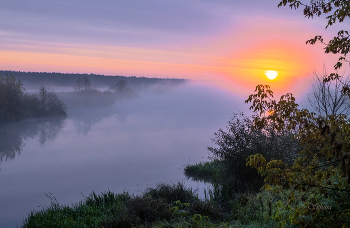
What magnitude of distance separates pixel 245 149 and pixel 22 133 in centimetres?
4153

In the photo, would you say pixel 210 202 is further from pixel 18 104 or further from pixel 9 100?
pixel 18 104

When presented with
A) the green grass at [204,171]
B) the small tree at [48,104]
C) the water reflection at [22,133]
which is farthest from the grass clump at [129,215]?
the small tree at [48,104]

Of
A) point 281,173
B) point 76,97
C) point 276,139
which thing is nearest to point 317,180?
point 281,173

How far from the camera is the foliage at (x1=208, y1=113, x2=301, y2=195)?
12.2m

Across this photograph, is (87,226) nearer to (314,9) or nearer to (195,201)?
(195,201)

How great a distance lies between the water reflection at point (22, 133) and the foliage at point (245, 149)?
24.3 meters

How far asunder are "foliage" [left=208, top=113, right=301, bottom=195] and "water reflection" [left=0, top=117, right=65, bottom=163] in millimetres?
24295

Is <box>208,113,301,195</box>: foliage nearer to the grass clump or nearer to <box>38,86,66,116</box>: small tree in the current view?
the grass clump

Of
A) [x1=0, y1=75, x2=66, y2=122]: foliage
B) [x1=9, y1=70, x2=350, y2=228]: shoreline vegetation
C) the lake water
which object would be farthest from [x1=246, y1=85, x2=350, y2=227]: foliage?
[x1=0, y1=75, x2=66, y2=122]: foliage

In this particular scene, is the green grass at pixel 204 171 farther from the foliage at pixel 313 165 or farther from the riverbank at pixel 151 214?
the foliage at pixel 313 165

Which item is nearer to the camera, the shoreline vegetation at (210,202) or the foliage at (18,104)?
the shoreline vegetation at (210,202)

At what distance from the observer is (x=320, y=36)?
17.7ft

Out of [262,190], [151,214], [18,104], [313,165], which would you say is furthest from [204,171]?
[18,104]

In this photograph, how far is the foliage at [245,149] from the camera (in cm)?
1223
